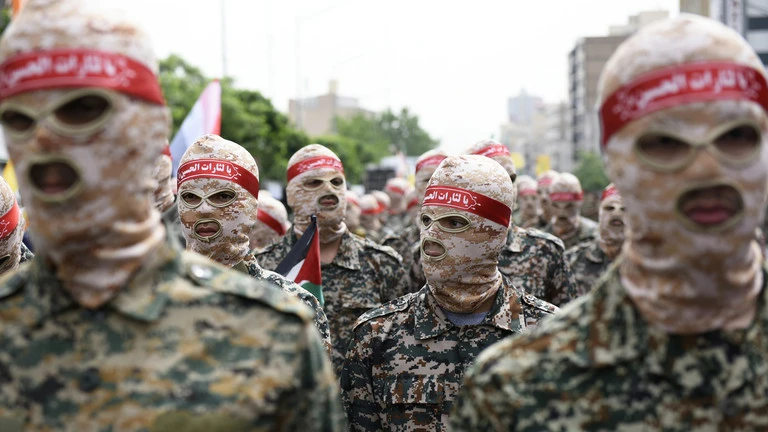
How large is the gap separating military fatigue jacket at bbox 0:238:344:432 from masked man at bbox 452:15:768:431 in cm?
65

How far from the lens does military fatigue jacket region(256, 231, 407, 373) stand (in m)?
8.28

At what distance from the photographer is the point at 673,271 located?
3.02 meters

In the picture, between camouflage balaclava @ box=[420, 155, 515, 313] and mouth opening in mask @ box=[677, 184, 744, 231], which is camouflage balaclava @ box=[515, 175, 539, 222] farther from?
mouth opening in mask @ box=[677, 184, 744, 231]

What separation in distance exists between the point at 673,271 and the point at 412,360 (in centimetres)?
261

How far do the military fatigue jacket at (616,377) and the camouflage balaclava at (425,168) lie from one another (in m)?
7.47

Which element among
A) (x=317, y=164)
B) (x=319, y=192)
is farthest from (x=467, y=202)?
(x=317, y=164)

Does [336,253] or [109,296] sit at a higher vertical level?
[109,296]

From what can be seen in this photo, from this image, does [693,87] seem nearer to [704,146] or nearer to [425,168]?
[704,146]

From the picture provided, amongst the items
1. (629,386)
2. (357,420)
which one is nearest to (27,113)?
(629,386)

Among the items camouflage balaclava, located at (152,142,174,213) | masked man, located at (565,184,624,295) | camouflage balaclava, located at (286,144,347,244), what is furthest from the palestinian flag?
masked man, located at (565,184,624,295)

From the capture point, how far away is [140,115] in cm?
303

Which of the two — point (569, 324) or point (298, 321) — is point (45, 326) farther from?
point (569, 324)

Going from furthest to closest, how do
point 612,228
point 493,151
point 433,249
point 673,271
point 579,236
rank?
point 579,236
point 612,228
point 493,151
point 433,249
point 673,271

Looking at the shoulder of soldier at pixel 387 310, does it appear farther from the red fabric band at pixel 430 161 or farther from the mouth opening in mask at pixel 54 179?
the red fabric band at pixel 430 161
